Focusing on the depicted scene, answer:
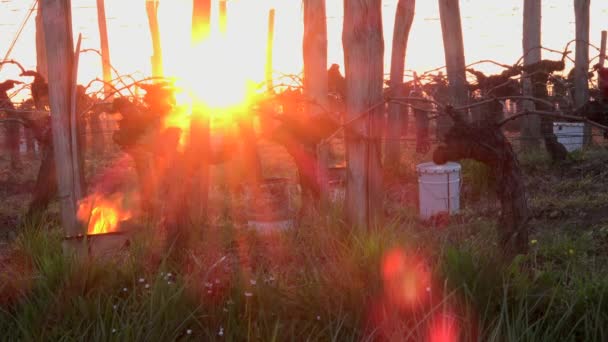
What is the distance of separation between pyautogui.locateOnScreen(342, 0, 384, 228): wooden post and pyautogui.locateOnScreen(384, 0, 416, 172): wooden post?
4.43 metres

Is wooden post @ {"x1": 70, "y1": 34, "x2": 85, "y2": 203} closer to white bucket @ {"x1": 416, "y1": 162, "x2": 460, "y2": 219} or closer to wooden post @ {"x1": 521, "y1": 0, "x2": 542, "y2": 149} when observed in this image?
white bucket @ {"x1": 416, "y1": 162, "x2": 460, "y2": 219}

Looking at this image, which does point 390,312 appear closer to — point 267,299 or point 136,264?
point 267,299

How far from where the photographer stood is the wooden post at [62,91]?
4.41m

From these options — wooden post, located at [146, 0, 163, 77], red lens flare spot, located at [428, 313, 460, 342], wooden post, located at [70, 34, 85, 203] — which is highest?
wooden post, located at [146, 0, 163, 77]

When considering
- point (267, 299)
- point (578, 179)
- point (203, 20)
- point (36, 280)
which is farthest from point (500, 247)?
point (578, 179)

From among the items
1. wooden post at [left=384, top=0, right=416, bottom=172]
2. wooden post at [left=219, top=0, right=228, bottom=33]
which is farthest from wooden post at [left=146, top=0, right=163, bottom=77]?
wooden post at [left=384, top=0, right=416, bottom=172]

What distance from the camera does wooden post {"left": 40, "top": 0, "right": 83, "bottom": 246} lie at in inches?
174

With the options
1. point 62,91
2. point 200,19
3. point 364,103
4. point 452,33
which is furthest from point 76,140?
point 452,33

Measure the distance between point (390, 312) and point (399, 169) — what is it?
6.74 m

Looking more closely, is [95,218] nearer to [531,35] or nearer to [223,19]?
[531,35]

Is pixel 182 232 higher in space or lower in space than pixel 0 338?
higher

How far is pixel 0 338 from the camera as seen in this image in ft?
10.7

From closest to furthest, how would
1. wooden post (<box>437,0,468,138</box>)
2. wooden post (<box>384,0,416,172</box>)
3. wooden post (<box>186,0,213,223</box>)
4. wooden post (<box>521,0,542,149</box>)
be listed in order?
wooden post (<box>186,0,213,223</box>) → wooden post (<box>384,0,416,172</box>) → wooden post (<box>437,0,468,138</box>) → wooden post (<box>521,0,542,149</box>)

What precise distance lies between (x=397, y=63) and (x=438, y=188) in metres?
2.62
